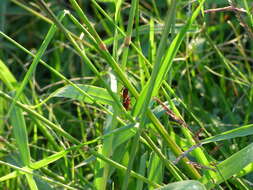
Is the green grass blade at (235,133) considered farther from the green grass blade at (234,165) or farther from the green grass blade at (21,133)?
the green grass blade at (21,133)

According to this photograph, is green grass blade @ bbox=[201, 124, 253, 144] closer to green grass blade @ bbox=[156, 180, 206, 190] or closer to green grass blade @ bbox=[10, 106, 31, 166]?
green grass blade @ bbox=[156, 180, 206, 190]

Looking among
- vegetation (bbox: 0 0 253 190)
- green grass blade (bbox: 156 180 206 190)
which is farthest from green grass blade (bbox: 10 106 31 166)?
green grass blade (bbox: 156 180 206 190)

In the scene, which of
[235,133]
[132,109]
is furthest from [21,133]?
[235,133]

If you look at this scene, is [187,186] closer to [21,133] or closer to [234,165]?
[234,165]

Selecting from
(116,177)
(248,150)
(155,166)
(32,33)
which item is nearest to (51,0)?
(32,33)

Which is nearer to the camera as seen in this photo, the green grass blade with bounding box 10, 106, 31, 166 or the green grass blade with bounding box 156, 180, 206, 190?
the green grass blade with bounding box 156, 180, 206, 190

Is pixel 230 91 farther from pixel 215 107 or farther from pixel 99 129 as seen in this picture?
pixel 99 129

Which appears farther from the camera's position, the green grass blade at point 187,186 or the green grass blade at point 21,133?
the green grass blade at point 21,133

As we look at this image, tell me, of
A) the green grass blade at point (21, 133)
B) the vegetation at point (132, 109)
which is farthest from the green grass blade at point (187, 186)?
the green grass blade at point (21, 133)
